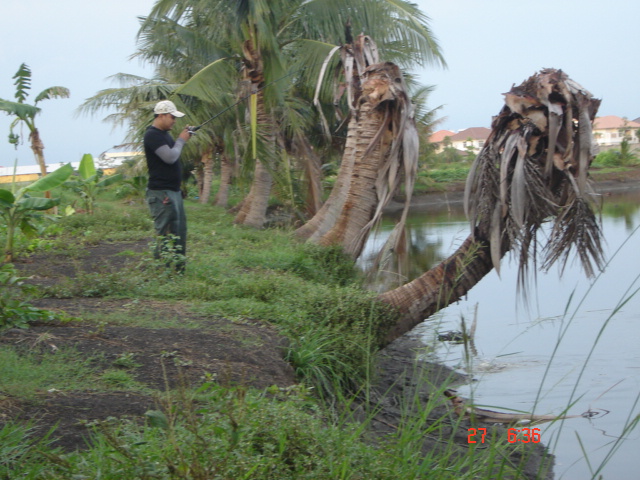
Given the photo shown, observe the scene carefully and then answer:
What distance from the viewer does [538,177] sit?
6852 millimetres

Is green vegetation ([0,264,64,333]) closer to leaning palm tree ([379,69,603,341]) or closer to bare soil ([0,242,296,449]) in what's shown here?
bare soil ([0,242,296,449])

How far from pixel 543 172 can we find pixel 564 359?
1975mm

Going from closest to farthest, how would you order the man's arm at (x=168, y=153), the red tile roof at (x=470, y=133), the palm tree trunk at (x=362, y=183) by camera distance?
the man's arm at (x=168, y=153)
the palm tree trunk at (x=362, y=183)
the red tile roof at (x=470, y=133)

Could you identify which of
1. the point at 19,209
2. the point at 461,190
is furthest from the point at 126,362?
the point at 461,190

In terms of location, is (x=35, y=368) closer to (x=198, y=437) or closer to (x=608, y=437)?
(x=198, y=437)

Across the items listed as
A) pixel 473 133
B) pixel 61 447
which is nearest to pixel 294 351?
pixel 61 447

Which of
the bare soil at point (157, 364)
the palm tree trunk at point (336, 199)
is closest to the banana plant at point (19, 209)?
the bare soil at point (157, 364)

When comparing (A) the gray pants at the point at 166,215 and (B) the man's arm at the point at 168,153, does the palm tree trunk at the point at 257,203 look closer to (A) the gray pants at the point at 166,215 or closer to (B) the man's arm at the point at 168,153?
(A) the gray pants at the point at 166,215

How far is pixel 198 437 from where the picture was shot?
2848 millimetres

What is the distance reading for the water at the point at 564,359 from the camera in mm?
5289

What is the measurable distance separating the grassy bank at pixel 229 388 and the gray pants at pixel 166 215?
267mm

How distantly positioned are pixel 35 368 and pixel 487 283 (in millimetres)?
9240

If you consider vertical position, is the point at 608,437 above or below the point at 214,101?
below

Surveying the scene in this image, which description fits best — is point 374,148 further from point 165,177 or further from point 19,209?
point 19,209
